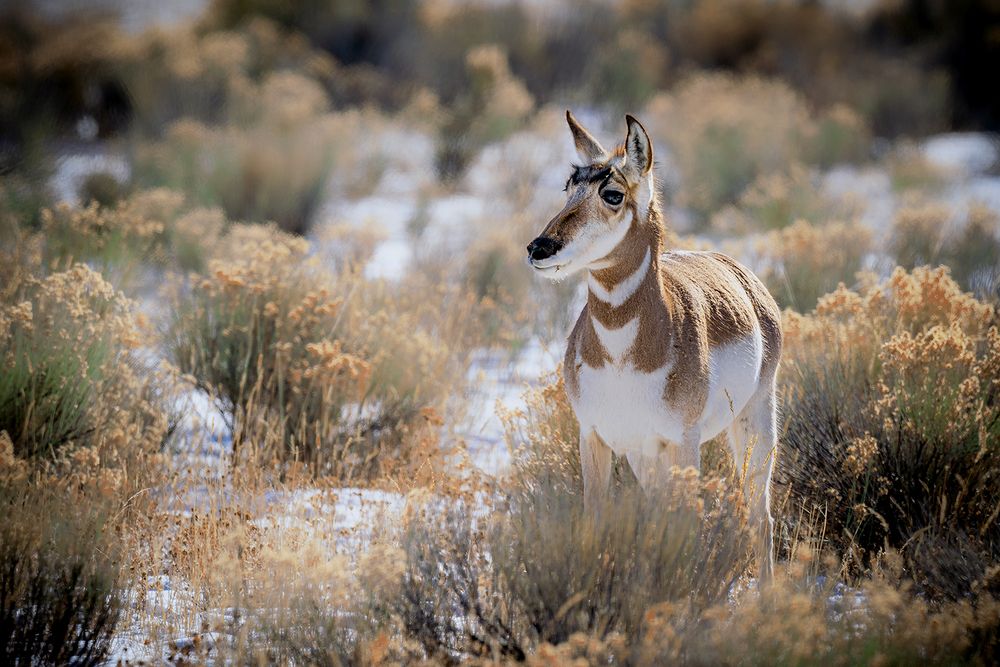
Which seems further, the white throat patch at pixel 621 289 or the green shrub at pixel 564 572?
the white throat patch at pixel 621 289

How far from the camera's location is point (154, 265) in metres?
10.1

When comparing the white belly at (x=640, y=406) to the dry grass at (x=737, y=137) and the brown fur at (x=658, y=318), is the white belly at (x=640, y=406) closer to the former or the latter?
the brown fur at (x=658, y=318)

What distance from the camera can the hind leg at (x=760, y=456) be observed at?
440 centimetres

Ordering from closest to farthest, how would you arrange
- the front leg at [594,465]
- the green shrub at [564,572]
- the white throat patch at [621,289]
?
the green shrub at [564,572] < the white throat patch at [621,289] < the front leg at [594,465]

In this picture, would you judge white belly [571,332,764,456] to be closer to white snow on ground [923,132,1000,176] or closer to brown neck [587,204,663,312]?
brown neck [587,204,663,312]

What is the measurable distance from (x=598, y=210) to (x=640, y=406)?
0.76m

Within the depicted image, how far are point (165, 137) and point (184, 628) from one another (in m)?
13.5

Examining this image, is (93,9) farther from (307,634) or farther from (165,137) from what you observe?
(307,634)

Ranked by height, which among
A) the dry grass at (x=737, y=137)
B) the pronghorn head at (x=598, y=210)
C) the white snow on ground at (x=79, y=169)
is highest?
the dry grass at (x=737, y=137)

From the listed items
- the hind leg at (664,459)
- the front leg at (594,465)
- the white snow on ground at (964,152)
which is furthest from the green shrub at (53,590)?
the white snow on ground at (964,152)

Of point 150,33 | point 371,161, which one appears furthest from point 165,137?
point 150,33

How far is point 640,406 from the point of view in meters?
3.87

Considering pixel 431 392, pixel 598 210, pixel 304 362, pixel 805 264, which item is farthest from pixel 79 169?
pixel 598 210

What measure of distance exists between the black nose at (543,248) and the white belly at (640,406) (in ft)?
1.68
